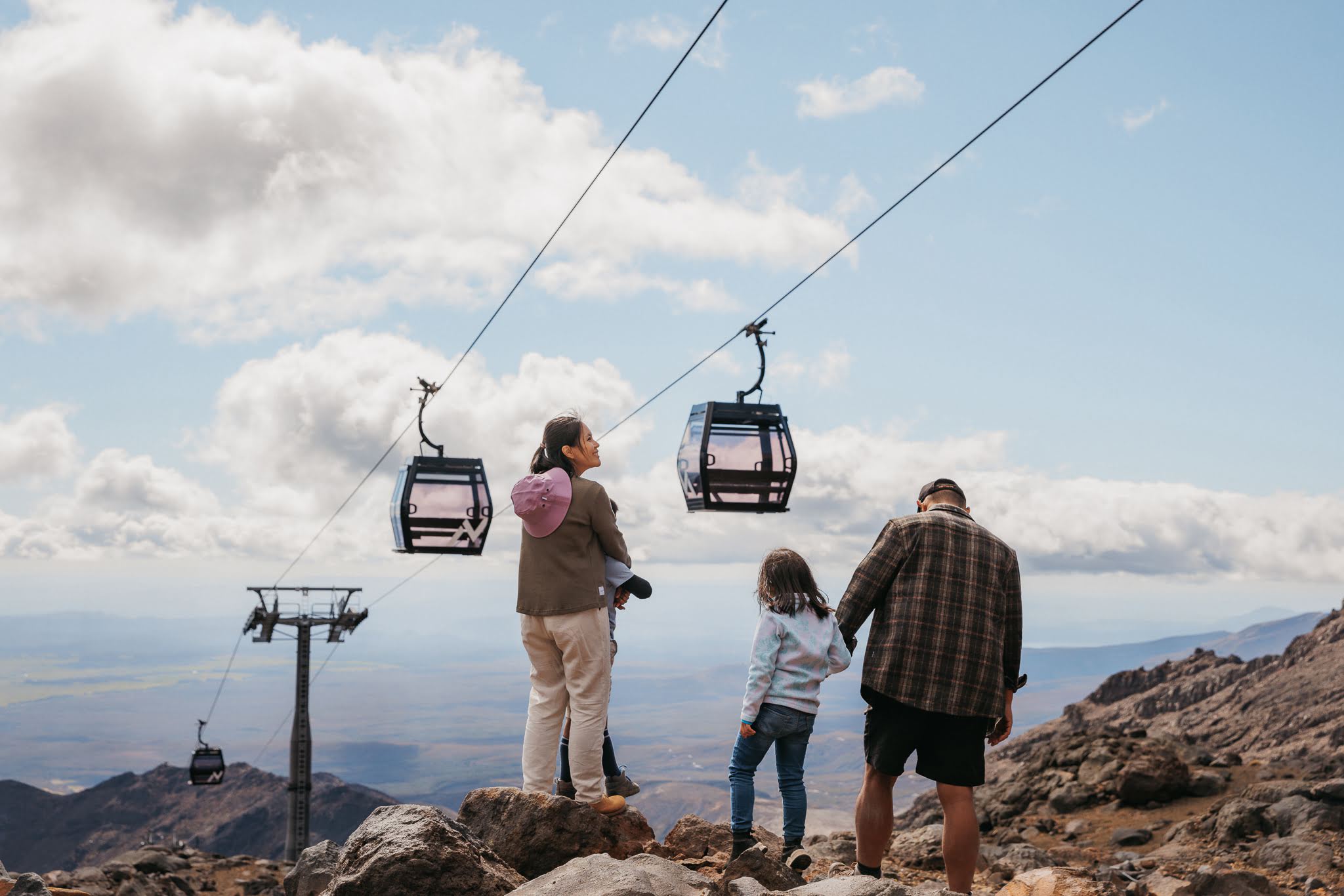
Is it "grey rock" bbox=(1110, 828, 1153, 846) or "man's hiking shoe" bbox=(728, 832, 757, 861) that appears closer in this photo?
"man's hiking shoe" bbox=(728, 832, 757, 861)

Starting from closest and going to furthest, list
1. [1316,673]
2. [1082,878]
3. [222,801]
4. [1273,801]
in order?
[1082,878]
[1273,801]
[1316,673]
[222,801]

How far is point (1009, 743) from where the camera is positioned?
35.7 meters

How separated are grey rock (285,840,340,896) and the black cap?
455 cm

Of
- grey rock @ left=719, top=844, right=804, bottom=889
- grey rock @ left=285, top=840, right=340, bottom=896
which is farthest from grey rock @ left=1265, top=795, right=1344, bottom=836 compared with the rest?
grey rock @ left=285, top=840, right=340, bottom=896

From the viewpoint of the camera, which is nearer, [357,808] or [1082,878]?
[1082,878]

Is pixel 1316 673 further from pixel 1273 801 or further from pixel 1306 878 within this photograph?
pixel 1306 878

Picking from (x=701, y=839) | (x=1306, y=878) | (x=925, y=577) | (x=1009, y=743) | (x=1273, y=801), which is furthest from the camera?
(x=1009, y=743)

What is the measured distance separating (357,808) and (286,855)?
117 meters

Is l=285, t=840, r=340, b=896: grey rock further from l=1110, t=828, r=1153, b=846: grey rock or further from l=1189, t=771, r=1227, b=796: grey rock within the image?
l=1189, t=771, r=1227, b=796: grey rock

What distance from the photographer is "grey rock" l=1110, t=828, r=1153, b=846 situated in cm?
1216

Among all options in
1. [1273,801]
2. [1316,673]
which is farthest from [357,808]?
[1273,801]

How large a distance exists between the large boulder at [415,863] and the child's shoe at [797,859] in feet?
5.20

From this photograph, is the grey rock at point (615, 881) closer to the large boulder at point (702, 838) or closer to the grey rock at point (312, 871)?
the large boulder at point (702, 838)

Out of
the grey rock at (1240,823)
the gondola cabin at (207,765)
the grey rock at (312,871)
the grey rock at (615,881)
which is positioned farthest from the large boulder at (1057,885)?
the gondola cabin at (207,765)
